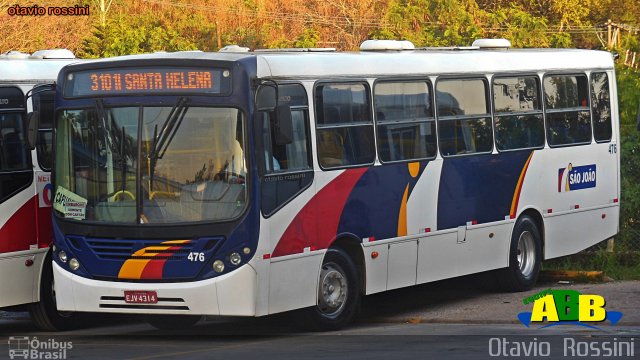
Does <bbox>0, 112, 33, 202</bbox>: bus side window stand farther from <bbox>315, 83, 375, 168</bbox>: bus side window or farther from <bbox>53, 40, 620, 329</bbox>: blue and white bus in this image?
<bbox>315, 83, 375, 168</bbox>: bus side window

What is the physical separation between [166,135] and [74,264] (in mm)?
1592

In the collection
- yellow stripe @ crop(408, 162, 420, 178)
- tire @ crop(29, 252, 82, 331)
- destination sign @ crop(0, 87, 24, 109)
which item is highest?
destination sign @ crop(0, 87, 24, 109)

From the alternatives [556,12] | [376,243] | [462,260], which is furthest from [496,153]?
[556,12]

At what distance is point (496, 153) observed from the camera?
56.5 feet

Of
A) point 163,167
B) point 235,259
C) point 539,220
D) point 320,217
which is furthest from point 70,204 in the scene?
point 539,220

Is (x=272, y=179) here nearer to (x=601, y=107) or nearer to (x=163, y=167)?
(x=163, y=167)

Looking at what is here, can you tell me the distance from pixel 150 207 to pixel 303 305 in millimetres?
1793

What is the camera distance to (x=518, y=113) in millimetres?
17781

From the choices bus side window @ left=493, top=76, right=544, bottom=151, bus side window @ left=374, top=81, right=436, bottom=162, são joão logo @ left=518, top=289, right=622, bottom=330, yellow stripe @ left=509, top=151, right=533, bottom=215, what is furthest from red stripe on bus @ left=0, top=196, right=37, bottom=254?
yellow stripe @ left=509, top=151, right=533, bottom=215

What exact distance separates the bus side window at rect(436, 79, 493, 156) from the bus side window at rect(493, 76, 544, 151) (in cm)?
26

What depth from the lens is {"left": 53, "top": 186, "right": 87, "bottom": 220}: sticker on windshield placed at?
13.8 m

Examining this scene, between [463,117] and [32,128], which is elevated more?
[32,128]

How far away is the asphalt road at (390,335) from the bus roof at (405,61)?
2.56m

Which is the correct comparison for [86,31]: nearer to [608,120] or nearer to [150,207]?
[608,120]
